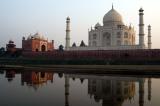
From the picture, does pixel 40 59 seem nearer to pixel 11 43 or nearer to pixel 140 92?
pixel 11 43

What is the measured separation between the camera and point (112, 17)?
34062 mm

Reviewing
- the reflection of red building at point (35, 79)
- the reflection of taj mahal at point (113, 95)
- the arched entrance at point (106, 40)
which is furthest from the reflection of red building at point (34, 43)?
the reflection of taj mahal at point (113, 95)

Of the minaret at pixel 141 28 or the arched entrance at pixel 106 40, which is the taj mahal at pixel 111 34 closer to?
the arched entrance at pixel 106 40

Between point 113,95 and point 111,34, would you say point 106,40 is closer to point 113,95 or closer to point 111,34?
point 111,34

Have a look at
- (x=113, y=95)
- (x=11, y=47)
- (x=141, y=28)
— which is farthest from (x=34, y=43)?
(x=113, y=95)

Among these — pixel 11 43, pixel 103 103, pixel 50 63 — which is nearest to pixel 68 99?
pixel 103 103

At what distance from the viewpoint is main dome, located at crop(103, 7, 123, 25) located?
1339 inches

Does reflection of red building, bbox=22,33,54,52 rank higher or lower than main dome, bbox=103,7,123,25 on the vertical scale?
lower

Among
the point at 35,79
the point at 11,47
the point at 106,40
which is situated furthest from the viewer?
the point at 11,47

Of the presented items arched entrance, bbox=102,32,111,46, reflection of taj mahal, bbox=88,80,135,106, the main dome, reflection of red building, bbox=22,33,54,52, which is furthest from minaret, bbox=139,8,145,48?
reflection of taj mahal, bbox=88,80,135,106

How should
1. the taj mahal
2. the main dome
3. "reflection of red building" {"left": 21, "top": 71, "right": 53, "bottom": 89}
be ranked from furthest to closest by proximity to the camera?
the main dome → the taj mahal → "reflection of red building" {"left": 21, "top": 71, "right": 53, "bottom": 89}

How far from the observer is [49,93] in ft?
28.7

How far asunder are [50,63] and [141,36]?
10918 mm

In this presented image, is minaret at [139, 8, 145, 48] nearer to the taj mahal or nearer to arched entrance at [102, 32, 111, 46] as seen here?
the taj mahal
